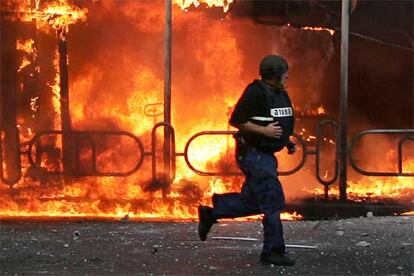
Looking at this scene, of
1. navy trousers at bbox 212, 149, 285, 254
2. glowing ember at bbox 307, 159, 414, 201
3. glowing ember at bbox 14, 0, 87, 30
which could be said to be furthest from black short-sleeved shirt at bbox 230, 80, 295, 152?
glowing ember at bbox 14, 0, 87, 30

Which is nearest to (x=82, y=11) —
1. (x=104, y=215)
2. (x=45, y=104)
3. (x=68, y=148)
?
(x=45, y=104)

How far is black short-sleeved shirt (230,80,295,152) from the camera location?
181 inches

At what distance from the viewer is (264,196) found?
461 cm

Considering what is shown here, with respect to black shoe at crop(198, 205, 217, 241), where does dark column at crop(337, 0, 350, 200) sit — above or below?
above

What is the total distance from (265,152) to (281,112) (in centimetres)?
33

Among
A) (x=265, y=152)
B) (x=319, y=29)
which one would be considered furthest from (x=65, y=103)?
(x=265, y=152)

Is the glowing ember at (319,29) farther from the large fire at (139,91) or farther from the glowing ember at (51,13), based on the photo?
the glowing ember at (51,13)

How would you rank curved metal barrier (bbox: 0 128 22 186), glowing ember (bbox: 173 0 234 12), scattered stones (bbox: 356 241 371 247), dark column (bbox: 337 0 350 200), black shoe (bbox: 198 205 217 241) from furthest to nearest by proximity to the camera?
glowing ember (bbox: 173 0 234 12) < curved metal barrier (bbox: 0 128 22 186) < dark column (bbox: 337 0 350 200) < scattered stones (bbox: 356 241 371 247) < black shoe (bbox: 198 205 217 241)

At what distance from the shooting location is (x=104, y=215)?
784 cm

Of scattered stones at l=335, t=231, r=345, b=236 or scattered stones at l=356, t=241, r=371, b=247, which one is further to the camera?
scattered stones at l=335, t=231, r=345, b=236

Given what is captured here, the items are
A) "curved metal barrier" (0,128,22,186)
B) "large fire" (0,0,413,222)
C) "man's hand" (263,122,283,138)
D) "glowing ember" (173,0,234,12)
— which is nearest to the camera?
"man's hand" (263,122,283,138)

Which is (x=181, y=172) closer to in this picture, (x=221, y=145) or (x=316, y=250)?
(x=221, y=145)

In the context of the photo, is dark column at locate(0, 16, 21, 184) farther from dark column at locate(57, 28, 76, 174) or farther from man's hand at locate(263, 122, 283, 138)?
man's hand at locate(263, 122, 283, 138)

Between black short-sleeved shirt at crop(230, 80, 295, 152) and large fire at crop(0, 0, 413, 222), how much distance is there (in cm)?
375
